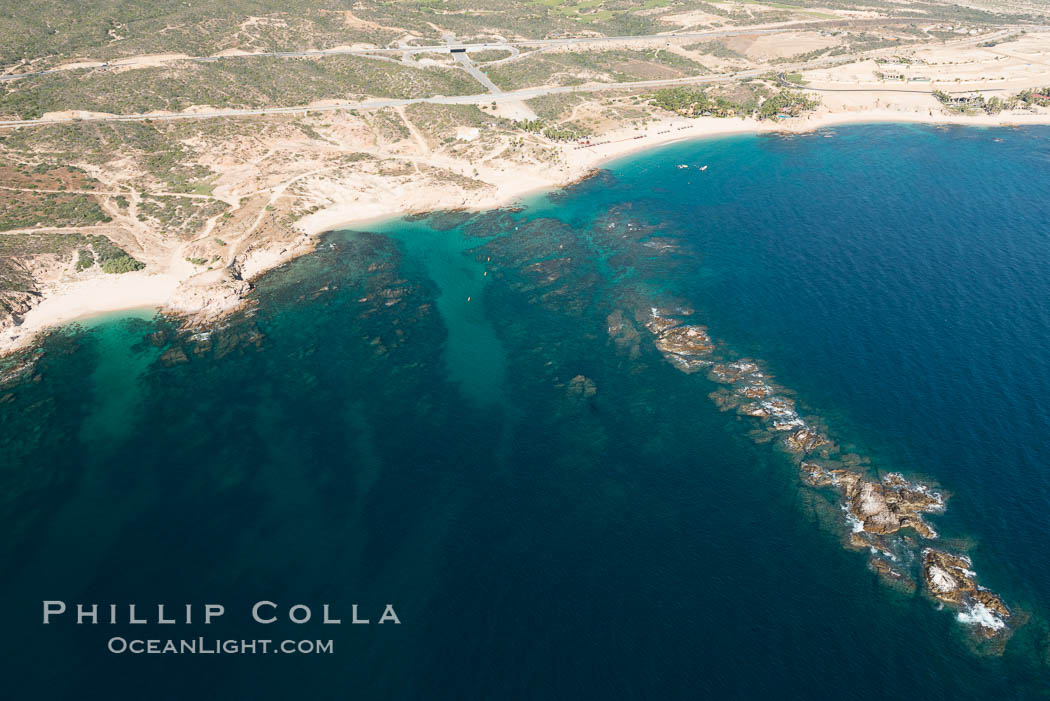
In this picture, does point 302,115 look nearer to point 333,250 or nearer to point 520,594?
point 333,250

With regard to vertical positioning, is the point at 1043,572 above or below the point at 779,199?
below

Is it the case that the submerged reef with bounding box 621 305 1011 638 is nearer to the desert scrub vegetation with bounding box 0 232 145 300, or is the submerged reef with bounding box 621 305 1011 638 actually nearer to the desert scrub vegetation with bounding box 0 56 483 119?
the desert scrub vegetation with bounding box 0 232 145 300

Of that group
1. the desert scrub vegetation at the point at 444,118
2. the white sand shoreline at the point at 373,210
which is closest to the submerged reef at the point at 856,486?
the white sand shoreline at the point at 373,210

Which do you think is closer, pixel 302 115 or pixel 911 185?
pixel 911 185

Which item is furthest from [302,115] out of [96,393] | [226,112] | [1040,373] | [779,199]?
[1040,373]

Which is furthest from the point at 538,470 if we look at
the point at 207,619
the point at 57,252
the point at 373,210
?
the point at 57,252

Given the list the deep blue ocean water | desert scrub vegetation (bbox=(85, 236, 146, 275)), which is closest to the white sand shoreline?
desert scrub vegetation (bbox=(85, 236, 146, 275))
